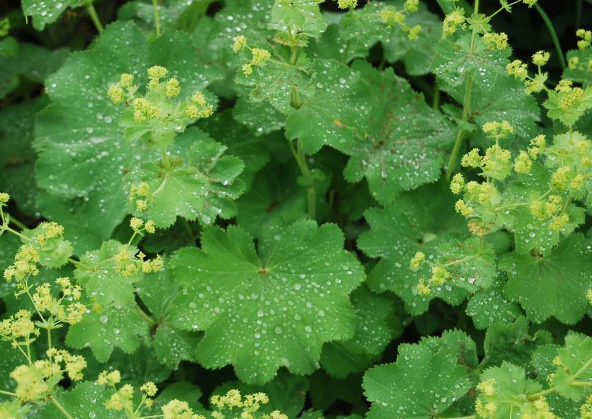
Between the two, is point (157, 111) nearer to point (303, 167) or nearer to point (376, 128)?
point (303, 167)

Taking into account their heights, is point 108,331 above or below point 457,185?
below

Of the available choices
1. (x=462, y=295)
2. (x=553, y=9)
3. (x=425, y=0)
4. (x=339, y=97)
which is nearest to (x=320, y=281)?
(x=462, y=295)

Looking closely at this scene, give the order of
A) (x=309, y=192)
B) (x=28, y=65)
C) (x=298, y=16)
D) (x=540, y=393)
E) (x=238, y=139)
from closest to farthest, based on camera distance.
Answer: (x=540, y=393)
(x=298, y=16)
(x=309, y=192)
(x=238, y=139)
(x=28, y=65)

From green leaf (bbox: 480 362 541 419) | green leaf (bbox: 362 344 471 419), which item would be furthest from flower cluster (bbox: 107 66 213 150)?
green leaf (bbox: 480 362 541 419)

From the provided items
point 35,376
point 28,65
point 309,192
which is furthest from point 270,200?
point 28,65

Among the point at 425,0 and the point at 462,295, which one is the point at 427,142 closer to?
the point at 462,295

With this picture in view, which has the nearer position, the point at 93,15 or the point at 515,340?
the point at 515,340

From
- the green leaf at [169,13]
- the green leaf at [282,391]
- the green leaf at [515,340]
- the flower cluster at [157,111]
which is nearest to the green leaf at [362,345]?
the green leaf at [282,391]
